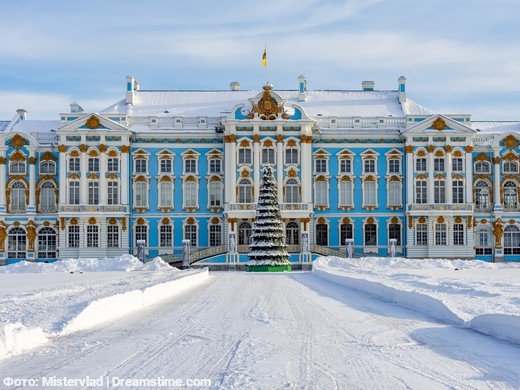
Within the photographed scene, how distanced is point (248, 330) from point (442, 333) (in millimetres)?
2972

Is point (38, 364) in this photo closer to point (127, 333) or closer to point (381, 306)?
point (127, 333)

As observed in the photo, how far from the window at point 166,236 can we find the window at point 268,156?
835 cm

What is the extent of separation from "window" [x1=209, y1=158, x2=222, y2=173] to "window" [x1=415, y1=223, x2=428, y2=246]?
1479cm

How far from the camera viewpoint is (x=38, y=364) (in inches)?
372

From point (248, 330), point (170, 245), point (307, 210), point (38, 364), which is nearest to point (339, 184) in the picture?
point (307, 210)

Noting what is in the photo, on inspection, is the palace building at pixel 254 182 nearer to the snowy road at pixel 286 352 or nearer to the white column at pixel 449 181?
the white column at pixel 449 181

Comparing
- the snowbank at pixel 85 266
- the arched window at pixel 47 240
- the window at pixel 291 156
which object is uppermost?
the window at pixel 291 156

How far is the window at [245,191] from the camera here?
59.2 m

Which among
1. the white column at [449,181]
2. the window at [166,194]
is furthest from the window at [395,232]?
the window at [166,194]

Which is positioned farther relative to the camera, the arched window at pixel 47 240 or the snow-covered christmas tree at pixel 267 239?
the arched window at pixel 47 240

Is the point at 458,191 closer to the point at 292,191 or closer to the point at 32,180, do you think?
the point at 292,191

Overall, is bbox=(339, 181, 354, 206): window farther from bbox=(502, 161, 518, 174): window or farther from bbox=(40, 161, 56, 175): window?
bbox=(40, 161, 56, 175): window

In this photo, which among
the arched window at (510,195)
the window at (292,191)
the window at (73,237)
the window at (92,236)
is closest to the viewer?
the window at (73,237)

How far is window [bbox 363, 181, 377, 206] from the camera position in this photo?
60.7m
